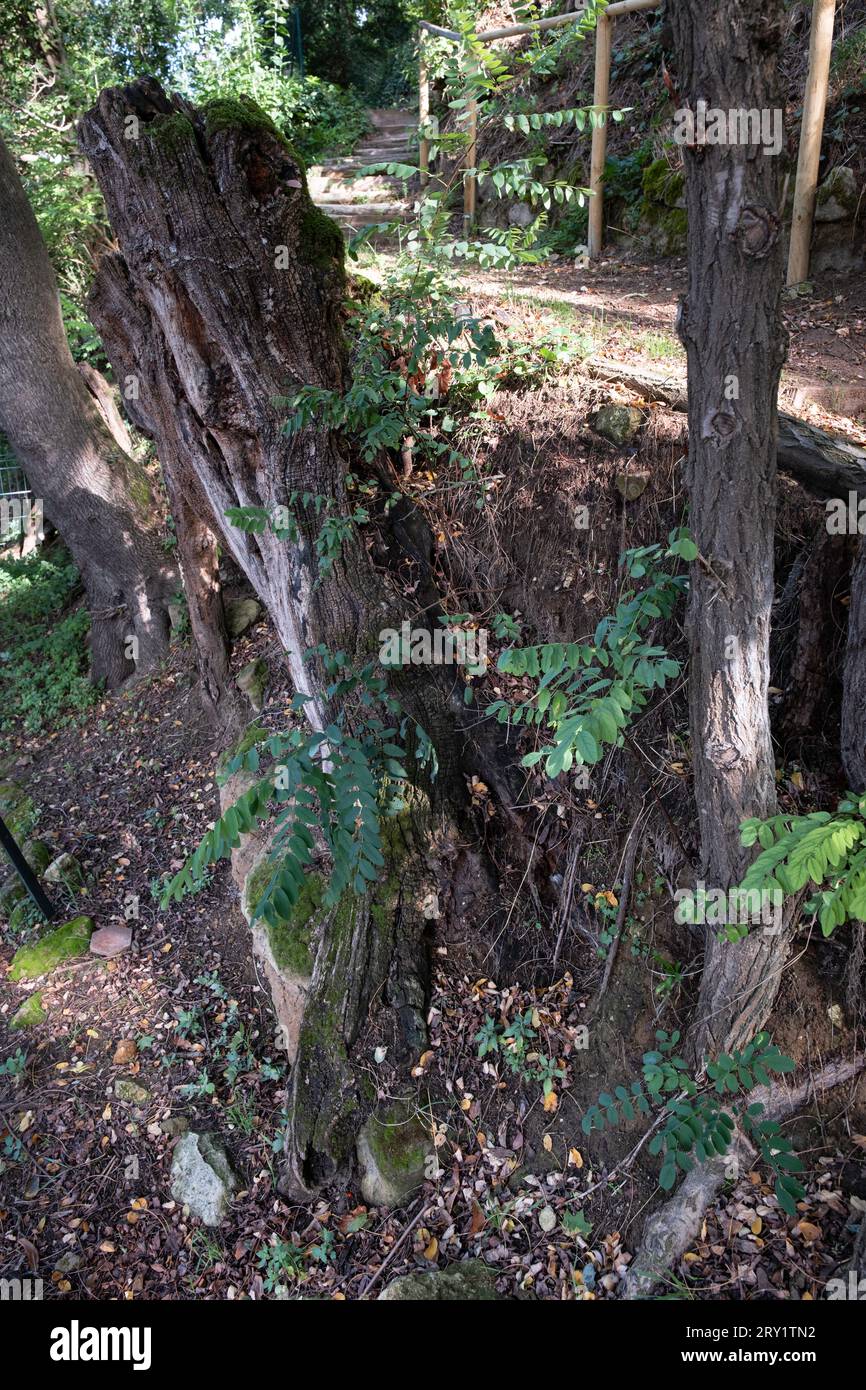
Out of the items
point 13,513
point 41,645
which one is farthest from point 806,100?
point 13,513

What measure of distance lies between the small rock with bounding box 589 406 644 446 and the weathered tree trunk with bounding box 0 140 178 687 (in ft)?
14.4

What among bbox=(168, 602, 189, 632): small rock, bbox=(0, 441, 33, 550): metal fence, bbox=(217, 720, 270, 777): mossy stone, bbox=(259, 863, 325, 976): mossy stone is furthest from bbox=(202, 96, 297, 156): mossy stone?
bbox=(0, 441, 33, 550): metal fence

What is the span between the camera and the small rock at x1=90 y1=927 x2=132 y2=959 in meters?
4.94

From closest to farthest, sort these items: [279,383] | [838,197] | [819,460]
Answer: [819,460] < [279,383] < [838,197]

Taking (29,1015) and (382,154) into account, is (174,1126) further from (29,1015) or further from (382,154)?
(382,154)

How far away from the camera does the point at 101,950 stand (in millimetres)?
4953

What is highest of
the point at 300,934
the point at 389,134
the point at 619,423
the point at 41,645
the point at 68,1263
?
the point at 389,134

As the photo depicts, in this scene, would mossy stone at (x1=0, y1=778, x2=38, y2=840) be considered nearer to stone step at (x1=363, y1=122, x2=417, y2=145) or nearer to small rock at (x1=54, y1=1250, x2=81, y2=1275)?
small rock at (x1=54, y1=1250, x2=81, y2=1275)

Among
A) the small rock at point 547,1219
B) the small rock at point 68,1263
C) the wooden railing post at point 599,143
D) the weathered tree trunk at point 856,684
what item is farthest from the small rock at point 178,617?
the weathered tree trunk at point 856,684

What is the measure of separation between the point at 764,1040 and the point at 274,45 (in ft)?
42.6

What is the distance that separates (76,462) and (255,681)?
Answer: 2774mm

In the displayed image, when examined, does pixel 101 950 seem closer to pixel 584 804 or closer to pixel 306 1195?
pixel 306 1195

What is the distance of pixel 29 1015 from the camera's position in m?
4.65
